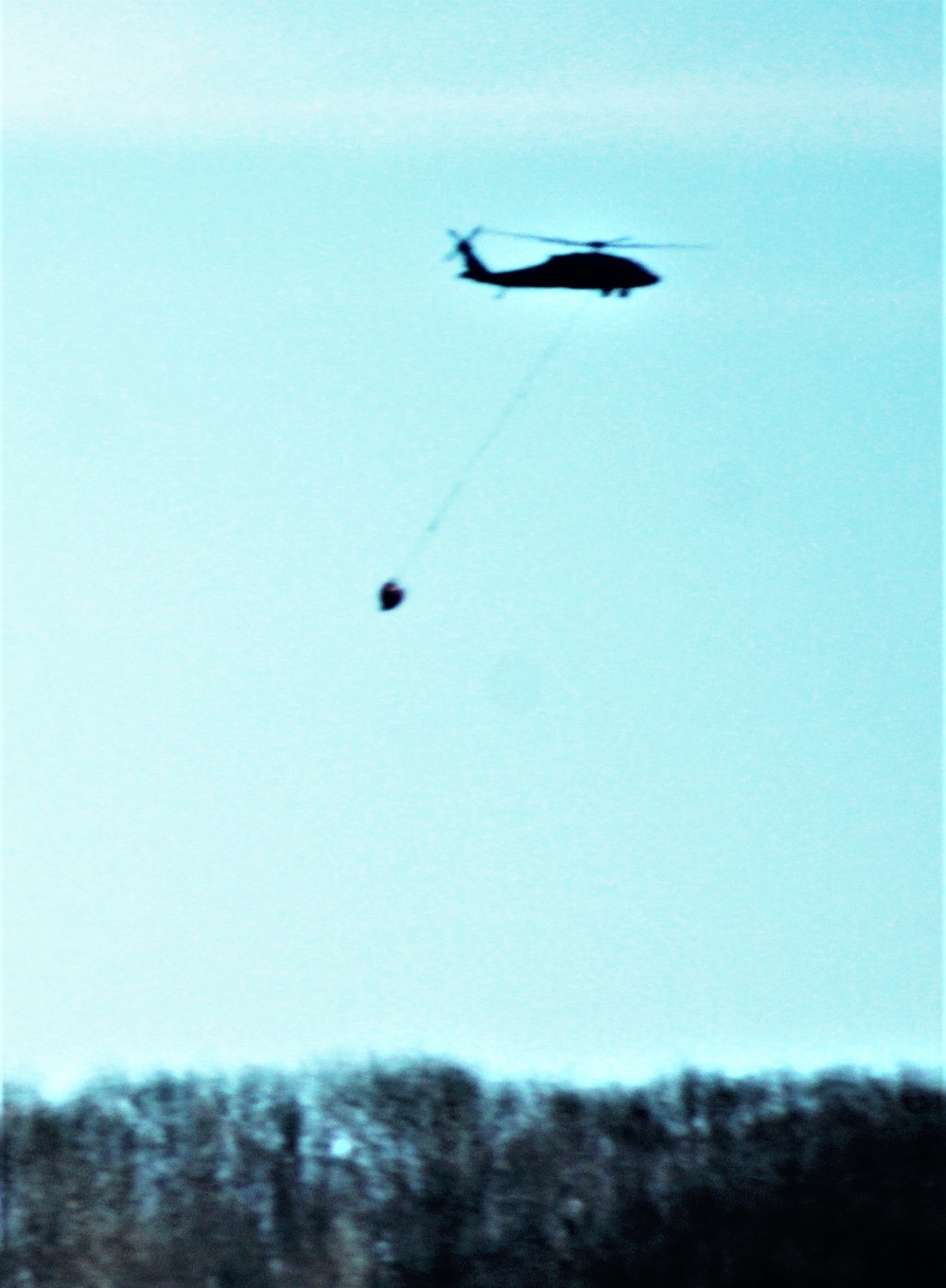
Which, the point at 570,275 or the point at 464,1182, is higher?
the point at 570,275

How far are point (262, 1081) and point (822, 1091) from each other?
12.1m

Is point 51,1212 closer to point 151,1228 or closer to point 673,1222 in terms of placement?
point 151,1228

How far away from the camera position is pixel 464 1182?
98375mm

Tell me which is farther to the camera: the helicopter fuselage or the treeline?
the treeline

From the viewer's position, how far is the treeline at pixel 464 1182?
9169 cm

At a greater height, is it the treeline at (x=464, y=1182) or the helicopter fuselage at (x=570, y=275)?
the helicopter fuselage at (x=570, y=275)

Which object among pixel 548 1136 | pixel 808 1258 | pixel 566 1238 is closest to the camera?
pixel 808 1258

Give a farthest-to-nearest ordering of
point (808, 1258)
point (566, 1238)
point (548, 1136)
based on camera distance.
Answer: point (548, 1136) → point (566, 1238) → point (808, 1258)

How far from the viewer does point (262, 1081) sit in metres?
Result: 102

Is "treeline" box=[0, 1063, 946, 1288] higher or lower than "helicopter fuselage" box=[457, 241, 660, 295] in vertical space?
lower

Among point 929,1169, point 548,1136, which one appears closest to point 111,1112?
point 548,1136

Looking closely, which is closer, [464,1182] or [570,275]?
[570,275]

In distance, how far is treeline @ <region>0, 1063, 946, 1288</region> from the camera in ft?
301

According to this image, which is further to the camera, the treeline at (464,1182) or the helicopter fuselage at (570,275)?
the treeline at (464,1182)
